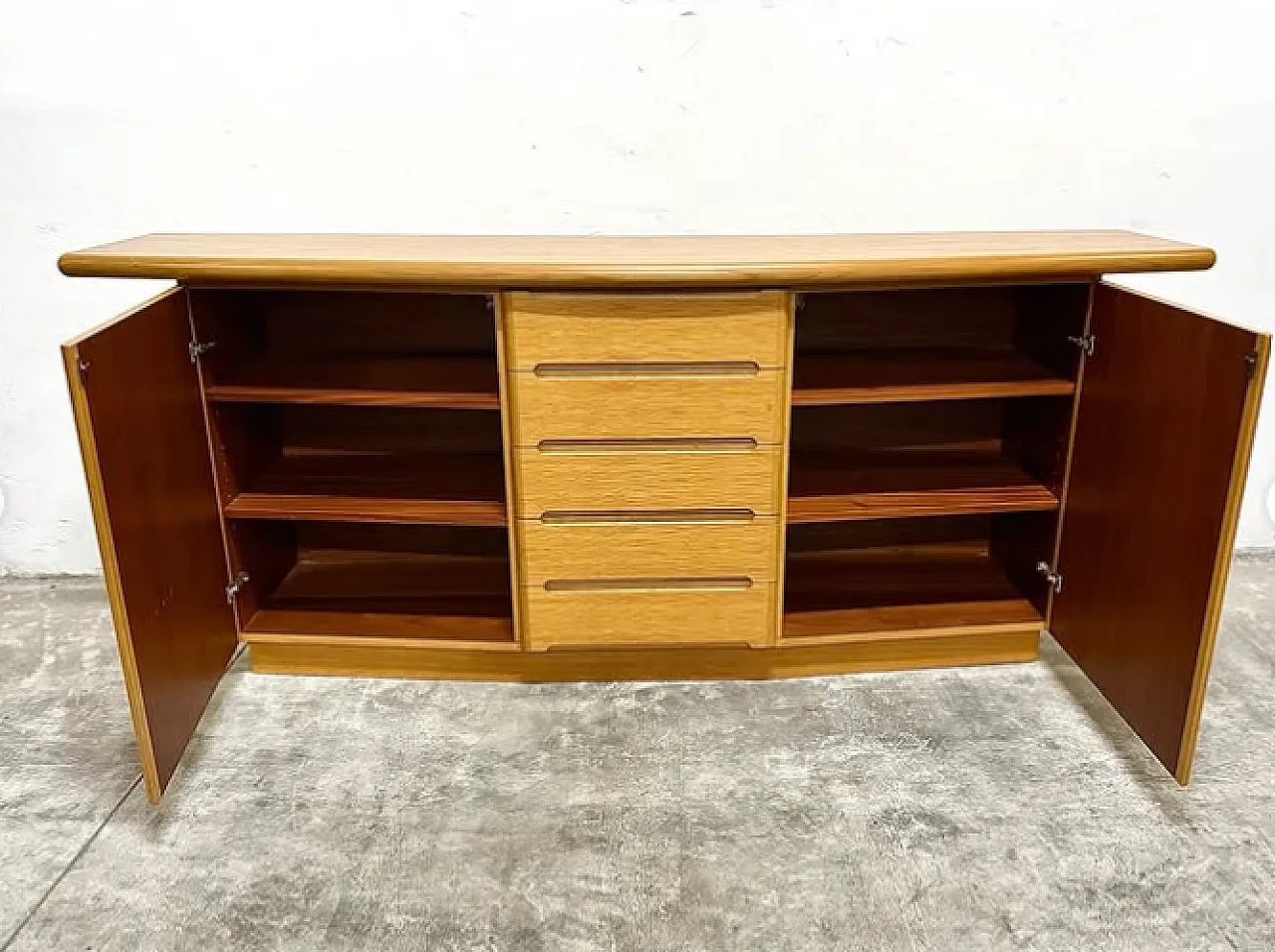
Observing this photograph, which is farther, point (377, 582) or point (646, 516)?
point (377, 582)

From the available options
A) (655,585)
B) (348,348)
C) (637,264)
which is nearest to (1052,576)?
(655,585)

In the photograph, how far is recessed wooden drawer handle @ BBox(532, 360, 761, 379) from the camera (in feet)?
6.59

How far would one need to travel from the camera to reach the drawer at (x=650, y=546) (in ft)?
6.99

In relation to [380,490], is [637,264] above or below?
above

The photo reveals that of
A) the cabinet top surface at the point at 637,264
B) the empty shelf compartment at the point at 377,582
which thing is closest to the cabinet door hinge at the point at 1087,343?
the cabinet top surface at the point at 637,264

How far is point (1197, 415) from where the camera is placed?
68.2 inches

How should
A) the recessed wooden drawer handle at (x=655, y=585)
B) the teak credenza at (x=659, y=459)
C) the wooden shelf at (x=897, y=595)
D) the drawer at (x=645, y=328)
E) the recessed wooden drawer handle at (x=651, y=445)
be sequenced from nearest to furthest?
the teak credenza at (x=659, y=459), the drawer at (x=645, y=328), the recessed wooden drawer handle at (x=651, y=445), the recessed wooden drawer handle at (x=655, y=585), the wooden shelf at (x=897, y=595)

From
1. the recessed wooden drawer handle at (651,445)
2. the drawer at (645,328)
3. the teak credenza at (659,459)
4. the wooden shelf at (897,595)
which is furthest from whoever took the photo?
the wooden shelf at (897,595)

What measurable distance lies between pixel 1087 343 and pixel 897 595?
75cm

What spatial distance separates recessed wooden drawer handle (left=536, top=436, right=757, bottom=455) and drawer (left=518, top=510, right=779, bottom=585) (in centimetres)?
15

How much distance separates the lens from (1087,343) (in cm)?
210

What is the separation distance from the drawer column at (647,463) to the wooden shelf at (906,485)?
0.67ft

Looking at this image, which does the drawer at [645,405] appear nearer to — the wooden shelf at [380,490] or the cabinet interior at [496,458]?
the cabinet interior at [496,458]

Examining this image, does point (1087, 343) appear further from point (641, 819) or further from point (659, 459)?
point (641, 819)
